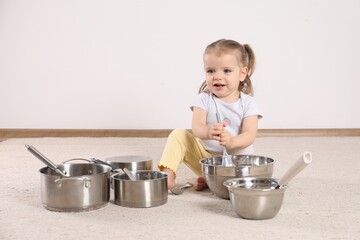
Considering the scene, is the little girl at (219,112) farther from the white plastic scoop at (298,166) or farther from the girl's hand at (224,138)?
the white plastic scoop at (298,166)

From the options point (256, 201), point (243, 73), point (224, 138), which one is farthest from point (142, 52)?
point (256, 201)

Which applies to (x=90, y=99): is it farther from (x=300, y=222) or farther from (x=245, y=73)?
(x=300, y=222)

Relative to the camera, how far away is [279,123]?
2539 mm

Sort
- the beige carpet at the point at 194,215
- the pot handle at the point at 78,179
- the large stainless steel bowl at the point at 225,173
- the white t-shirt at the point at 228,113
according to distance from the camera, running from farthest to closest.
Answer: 1. the white t-shirt at the point at 228,113
2. the large stainless steel bowl at the point at 225,173
3. the pot handle at the point at 78,179
4. the beige carpet at the point at 194,215

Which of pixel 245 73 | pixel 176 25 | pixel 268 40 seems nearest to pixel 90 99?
pixel 176 25

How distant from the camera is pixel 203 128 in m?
1.48

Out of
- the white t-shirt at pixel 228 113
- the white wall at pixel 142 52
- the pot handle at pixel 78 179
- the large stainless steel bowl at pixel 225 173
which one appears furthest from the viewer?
the white wall at pixel 142 52

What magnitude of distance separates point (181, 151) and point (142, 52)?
107 centimetres

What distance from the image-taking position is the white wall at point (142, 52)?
2445 millimetres

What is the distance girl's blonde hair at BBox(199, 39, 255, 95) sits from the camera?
1534 mm

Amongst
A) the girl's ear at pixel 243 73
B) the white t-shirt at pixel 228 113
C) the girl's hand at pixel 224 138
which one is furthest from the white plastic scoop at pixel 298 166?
the girl's ear at pixel 243 73

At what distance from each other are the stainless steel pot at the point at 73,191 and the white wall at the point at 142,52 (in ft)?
4.16

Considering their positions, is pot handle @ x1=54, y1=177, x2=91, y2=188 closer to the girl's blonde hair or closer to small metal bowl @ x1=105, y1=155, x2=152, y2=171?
small metal bowl @ x1=105, y1=155, x2=152, y2=171

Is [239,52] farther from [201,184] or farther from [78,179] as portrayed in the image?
[78,179]
